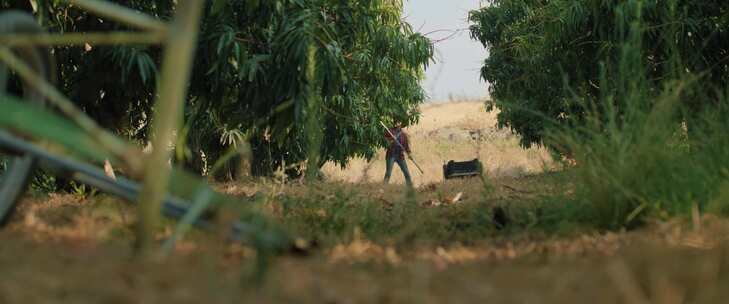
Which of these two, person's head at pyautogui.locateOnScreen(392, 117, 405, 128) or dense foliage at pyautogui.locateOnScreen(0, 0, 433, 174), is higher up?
person's head at pyautogui.locateOnScreen(392, 117, 405, 128)

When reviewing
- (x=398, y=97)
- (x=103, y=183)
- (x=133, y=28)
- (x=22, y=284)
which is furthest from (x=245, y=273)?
(x=398, y=97)

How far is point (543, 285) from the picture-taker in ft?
5.18

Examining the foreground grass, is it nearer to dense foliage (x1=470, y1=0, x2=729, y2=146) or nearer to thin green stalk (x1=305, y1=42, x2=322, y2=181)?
thin green stalk (x1=305, y1=42, x2=322, y2=181)

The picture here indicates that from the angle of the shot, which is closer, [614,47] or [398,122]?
[614,47]

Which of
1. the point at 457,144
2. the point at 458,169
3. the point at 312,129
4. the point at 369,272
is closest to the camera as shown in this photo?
the point at 369,272

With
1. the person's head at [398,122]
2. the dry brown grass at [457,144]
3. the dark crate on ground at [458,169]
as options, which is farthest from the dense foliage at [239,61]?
the dry brown grass at [457,144]

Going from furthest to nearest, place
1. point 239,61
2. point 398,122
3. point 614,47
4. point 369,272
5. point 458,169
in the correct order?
point 398,122, point 458,169, point 614,47, point 239,61, point 369,272

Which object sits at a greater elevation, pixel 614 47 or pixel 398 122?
pixel 398 122

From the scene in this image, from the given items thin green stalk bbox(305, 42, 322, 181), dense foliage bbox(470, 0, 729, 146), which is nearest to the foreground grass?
thin green stalk bbox(305, 42, 322, 181)

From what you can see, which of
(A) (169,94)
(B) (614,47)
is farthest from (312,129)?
(B) (614,47)

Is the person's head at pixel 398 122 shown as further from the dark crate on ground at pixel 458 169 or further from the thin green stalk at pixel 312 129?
the thin green stalk at pixel 312 129

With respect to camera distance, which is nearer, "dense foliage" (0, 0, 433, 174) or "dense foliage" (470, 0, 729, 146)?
"dense foliage" (470, 0, 729, 146)

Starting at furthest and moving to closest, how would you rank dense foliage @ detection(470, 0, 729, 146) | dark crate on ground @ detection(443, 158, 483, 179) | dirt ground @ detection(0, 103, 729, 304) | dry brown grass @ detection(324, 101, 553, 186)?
dry brown grass @ detection(324, 101, 553, 186), dark crate on ground @ detection(443, 158, 483, 179), dense foliage @ detection(470, 0, 729, 146), dirt ground @ detection(0, 103, 729, 304)

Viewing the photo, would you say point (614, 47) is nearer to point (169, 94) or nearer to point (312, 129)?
point (312, 129)
